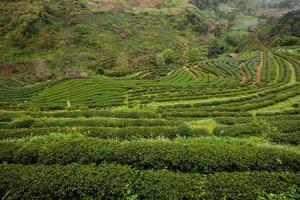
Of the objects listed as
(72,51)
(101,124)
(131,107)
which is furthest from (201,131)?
(72,51)

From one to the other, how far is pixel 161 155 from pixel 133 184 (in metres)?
2.43

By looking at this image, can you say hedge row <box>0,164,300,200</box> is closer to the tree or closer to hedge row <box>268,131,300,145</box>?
hedge row <box>268,131,300,145</box>

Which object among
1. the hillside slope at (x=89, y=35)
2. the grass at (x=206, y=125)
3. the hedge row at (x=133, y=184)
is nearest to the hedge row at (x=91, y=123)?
the grass at (x=206, y=125)

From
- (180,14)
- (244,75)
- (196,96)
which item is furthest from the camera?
(180,14)

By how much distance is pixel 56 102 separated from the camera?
4800 centimetres

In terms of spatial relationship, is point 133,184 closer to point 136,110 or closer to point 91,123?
point 91,123

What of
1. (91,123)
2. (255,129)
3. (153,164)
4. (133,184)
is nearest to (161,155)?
(153,164)

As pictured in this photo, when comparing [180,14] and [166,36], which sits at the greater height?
[180,14]

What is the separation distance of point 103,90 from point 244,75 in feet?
118

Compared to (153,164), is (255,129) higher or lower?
lower

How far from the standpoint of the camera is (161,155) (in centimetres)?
1316

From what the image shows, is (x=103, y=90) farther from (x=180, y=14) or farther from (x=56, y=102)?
(x=180, y=14)

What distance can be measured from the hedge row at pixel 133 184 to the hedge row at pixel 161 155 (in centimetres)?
98

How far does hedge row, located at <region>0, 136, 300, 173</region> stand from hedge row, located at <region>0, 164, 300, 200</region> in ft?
3.20
